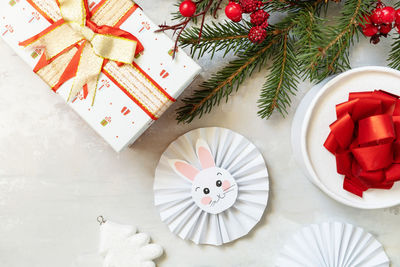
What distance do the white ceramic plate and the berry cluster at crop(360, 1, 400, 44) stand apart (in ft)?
0.22

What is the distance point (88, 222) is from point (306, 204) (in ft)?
1.62

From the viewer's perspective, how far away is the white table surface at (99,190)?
85 centimetres

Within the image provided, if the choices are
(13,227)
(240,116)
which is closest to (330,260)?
(240,116)

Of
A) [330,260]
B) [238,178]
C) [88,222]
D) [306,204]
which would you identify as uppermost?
[88,222]

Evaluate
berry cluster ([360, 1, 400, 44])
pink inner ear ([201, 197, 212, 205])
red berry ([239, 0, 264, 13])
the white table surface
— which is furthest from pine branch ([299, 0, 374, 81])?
pink inner ear ([201, 197, 212, 205])

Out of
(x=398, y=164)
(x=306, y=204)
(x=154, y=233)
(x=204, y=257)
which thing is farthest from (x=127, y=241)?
(x=398, y=164)

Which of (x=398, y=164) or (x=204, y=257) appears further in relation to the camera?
(x=204, y=257)

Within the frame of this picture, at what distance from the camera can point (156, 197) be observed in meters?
0.83

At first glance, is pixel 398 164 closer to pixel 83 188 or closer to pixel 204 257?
pixel 204 257

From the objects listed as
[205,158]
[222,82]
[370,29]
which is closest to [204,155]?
[205,158]

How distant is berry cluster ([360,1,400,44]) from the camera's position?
2.05ft

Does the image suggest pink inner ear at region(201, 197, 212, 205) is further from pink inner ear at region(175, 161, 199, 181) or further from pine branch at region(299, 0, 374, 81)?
pine branch at region(299, 0, 374, 81)

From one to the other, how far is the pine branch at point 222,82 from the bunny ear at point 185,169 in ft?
0.31

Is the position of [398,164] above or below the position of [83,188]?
below
